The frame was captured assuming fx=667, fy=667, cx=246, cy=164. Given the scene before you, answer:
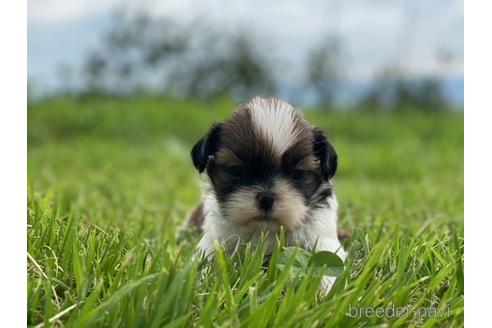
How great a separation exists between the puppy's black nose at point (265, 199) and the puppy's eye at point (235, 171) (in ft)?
0.57

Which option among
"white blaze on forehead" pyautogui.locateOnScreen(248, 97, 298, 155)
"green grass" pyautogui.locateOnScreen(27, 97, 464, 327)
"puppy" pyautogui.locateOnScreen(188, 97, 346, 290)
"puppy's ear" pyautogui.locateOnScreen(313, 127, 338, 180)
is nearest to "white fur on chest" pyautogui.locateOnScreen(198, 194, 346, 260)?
"puppy" pyautogui.locateOnScreen(188, 97, 346, 290)

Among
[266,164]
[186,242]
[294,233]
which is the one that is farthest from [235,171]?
[186,242]

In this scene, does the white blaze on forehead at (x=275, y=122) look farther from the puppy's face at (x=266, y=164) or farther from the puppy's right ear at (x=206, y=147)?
the puppy's right ear at (x=206, y=147)

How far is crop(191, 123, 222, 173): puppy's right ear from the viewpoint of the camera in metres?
3.15

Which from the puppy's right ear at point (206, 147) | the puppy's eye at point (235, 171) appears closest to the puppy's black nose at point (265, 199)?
the puppy's eye at point (235, 171)

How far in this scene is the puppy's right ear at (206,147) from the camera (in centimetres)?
315

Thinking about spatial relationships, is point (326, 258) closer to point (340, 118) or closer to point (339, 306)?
point (339, 306)

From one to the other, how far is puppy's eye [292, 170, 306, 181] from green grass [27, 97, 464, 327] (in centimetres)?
36

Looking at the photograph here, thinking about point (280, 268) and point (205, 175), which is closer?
point (280, 268)

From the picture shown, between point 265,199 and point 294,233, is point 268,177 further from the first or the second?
point 294,233
